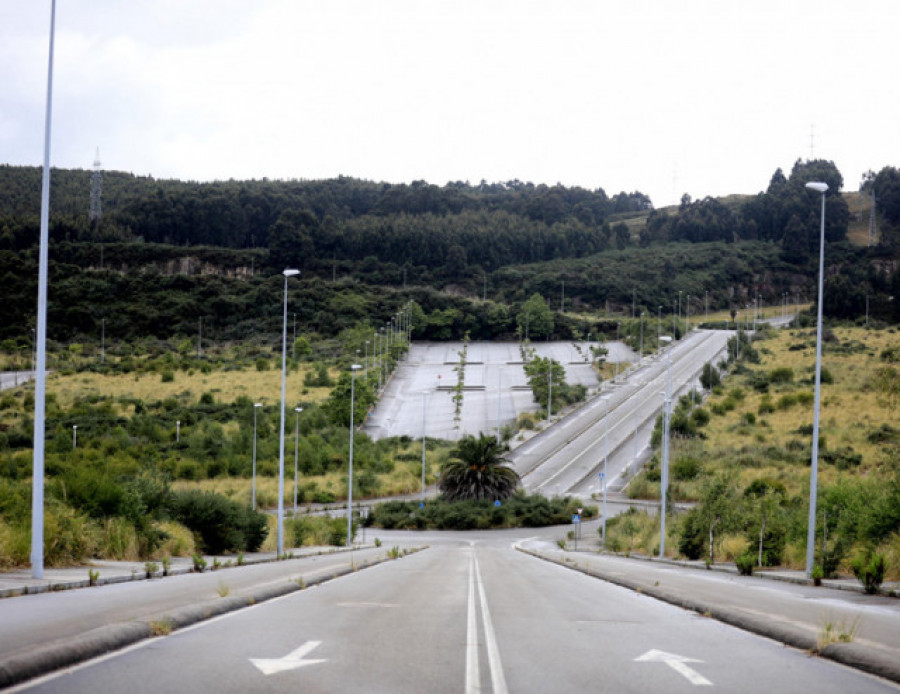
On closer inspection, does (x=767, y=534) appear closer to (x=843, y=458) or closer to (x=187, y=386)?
(x=843, y=458)

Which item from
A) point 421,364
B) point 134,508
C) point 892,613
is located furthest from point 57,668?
point 421,364

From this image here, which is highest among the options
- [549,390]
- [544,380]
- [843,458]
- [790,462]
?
[544,380]

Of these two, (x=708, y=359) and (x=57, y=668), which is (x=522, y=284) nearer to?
(x=708, y=359)

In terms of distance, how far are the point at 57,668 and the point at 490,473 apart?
59.3 m

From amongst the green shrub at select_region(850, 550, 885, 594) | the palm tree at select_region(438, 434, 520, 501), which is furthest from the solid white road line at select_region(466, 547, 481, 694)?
the palm tree at select_region(438, 434, 520, 501)

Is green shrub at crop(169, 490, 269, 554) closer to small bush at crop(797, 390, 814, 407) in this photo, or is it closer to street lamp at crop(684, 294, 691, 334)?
small bush at crop(797, 390, 814, 407)

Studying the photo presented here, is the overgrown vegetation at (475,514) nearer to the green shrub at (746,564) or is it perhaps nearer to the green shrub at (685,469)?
the green shrub at (685,469)

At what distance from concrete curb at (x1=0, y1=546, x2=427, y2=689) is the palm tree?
53.7 m

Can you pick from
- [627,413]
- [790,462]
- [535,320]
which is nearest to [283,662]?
[790,462]

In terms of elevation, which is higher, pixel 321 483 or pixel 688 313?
pixel 688 313

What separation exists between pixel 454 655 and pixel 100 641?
3.26m

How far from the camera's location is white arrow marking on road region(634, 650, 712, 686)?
755cm

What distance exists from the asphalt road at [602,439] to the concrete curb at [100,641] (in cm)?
4883

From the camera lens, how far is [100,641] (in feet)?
25.8
